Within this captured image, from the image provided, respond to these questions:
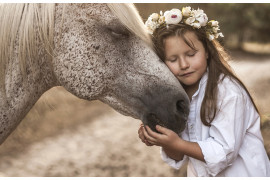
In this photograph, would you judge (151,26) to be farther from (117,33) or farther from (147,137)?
(147,137)

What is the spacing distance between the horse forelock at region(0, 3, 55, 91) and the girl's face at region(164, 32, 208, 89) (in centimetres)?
81

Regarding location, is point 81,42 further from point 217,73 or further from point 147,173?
point 147,173

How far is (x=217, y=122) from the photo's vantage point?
2072mm

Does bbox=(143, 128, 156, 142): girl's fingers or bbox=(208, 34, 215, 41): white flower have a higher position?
bbox=(208, 34, 215, 41): white flower

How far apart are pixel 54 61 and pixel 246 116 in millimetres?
1358

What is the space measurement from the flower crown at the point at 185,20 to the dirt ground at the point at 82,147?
6.38ft

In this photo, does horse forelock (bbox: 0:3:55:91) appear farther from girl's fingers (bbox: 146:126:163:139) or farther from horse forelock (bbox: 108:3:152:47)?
girl's fingers (bbox: 146:126:163:139)

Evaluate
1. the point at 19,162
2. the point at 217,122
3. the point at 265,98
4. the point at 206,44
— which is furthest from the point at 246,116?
the point at 265,98

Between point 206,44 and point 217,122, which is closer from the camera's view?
point 217,122

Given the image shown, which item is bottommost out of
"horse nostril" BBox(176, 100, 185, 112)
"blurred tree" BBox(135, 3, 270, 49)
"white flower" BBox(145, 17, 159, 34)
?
"blurred tree" BBox(135, 3, 270, 49)

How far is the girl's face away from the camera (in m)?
2.17

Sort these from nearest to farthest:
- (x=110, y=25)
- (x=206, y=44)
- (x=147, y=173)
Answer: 1. (x=110, y=25)
2. (x=206, y=44)
3. (x=147, y=173)

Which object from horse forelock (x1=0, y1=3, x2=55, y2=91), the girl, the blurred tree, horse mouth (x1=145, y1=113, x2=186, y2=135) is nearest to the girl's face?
the girl

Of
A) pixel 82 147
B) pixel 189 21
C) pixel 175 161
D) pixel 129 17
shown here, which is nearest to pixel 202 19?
pixel 189 21
